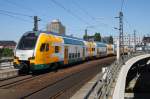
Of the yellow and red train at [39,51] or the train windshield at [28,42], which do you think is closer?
the yellow and red train at [39,51]

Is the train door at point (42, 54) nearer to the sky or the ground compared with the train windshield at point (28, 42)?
nearer to the ground

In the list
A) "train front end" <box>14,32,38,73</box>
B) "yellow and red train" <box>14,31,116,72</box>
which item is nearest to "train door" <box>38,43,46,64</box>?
"yellow and red train" <box>14,31,116,72</box>

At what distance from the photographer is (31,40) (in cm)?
2559

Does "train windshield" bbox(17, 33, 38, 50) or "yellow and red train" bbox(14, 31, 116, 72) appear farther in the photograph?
"train windshield" bbox(17, 33, 38, 50)

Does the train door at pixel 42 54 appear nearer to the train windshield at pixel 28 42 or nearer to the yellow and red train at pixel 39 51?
the yellow and red train at pixel 39 51

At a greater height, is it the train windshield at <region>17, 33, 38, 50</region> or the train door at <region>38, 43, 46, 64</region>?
the train windshield at <region>17, 33, 38, 50</region>

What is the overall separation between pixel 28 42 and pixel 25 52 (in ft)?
3.22

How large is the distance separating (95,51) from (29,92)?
37811 mm

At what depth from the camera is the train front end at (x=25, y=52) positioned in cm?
2482

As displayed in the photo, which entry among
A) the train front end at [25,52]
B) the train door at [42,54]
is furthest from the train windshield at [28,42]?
the train door at [42,54]

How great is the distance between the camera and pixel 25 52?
25.0 m

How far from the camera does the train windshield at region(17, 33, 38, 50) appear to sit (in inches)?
995

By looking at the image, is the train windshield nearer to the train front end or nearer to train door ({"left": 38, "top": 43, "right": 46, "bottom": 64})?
the train front end

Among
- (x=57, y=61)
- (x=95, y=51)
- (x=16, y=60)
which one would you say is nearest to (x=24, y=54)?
(x=16, y=60)
